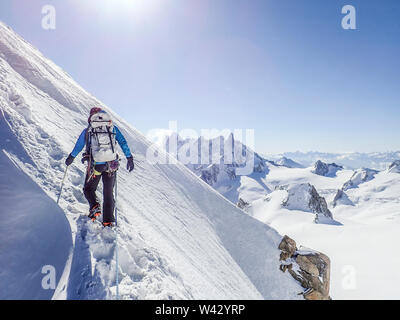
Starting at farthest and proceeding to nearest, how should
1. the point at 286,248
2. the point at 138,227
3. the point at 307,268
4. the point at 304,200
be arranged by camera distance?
the point at 304,200, the point at 286,248, the point at 307,268, the point at 138,227

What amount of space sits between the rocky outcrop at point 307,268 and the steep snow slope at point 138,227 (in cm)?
72

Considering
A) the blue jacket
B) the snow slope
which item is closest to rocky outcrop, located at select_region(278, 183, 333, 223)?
the snow slope

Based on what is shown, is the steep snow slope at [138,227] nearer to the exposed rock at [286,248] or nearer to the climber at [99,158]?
the climber at [99,158]

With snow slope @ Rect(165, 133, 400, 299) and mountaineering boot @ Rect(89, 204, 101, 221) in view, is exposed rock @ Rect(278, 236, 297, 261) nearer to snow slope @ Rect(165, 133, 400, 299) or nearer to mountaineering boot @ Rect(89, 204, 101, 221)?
snow slope @ Rect(165, 133, 400, 299)

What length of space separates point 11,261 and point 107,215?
1868 mm

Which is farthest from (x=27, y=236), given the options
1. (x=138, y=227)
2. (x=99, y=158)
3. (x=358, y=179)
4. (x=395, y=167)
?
(x=395, y=167)

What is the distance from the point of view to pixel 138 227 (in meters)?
6.60

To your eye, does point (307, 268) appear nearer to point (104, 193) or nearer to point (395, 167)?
point (104, 193)

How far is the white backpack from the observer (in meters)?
5.20

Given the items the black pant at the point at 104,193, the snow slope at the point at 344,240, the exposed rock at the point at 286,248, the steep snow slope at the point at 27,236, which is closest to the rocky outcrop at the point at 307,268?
the exposed rock at the point at 286,248

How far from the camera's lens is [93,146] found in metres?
5.21

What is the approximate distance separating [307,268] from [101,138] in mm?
15853

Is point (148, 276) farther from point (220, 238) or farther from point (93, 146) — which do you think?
point (220, 238)
